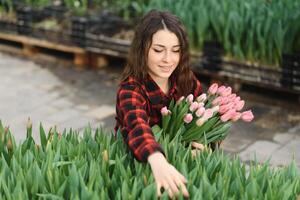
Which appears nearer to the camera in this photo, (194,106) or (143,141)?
(143,141)

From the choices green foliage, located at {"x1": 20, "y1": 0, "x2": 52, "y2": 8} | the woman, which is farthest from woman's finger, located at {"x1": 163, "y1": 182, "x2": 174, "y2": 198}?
green foliage, located at {"x1": 20, "y1": 0, "x2": 52, "y2": 8}

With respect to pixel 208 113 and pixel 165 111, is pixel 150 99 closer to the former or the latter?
pixel 165 111

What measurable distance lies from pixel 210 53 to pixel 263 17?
555mm

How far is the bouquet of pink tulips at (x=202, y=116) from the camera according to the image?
8.38 ft

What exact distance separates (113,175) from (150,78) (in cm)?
49

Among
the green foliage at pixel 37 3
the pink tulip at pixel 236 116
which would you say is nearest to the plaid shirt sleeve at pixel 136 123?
the pink tulip at pixel 236 116

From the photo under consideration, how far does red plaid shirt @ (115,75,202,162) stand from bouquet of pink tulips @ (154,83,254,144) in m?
0.06

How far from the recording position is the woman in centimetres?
234

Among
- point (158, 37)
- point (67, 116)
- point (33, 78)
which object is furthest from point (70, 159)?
point (33, 78)

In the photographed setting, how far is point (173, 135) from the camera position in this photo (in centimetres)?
266

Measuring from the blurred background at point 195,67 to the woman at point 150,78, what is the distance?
1.69 meters

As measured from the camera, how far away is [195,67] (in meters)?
5.46

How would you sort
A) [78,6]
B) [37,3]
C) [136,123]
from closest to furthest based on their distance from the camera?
1. [136,123]
2. [78,6]
3. [37,3]

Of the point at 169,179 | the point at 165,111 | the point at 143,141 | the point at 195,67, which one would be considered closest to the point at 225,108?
the point at 165,111
